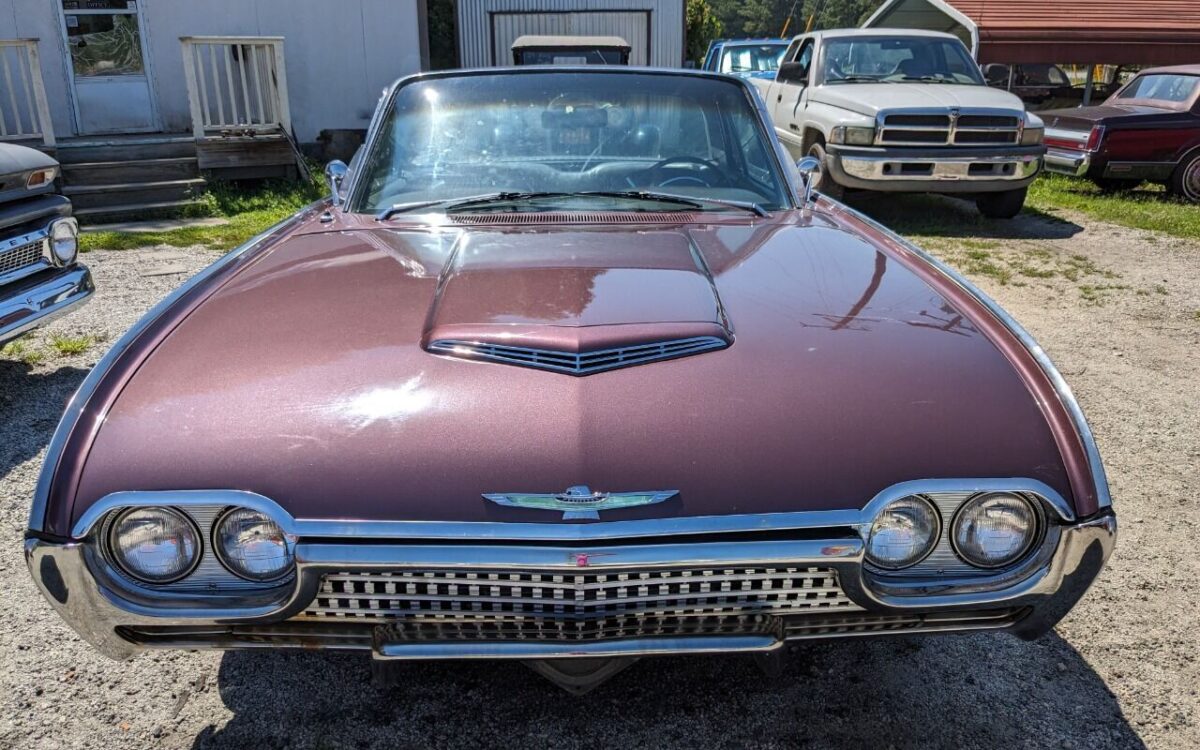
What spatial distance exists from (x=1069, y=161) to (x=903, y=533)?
10.0 meters

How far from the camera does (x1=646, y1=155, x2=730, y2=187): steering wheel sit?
122 inches

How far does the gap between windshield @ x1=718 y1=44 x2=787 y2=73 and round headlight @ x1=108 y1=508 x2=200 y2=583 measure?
1748 cm

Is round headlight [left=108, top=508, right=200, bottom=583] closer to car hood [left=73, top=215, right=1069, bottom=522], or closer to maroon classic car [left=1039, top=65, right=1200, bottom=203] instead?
car hood [left=73, top=215, right=1069, bottom=522]

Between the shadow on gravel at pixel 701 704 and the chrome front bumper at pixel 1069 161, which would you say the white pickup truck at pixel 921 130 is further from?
the shadow on gravel at pixel 701 704

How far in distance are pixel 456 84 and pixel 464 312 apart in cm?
152

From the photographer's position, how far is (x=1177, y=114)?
10016 millimetres

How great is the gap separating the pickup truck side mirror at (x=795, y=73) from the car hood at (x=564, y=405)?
8284 mm

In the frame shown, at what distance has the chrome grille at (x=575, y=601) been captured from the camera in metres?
1.67

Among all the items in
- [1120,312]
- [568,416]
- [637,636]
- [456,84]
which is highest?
[456,84]

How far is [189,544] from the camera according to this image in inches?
66.9

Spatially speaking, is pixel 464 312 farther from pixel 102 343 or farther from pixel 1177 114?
pixel 1177 114

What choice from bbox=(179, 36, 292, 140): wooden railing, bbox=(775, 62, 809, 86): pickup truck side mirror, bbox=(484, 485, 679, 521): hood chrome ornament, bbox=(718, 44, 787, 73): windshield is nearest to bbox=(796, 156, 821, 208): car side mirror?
bbox=(484, 485, 679, 521): hood chrome ornament

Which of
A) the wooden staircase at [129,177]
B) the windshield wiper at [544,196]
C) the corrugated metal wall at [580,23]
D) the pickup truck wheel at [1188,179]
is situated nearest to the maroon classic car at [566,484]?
the windshield wiper at [544,196]

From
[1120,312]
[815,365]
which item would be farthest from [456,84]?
[1120,312]
